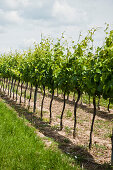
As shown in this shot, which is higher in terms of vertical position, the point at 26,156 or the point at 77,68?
the point at 77,68

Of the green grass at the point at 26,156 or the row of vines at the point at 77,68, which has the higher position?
the row of vines at the point at 77,68

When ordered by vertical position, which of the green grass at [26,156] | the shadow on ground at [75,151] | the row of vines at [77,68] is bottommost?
the shadow on ground at [75,151]

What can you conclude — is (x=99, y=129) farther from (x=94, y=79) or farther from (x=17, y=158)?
(x=17, y=158)

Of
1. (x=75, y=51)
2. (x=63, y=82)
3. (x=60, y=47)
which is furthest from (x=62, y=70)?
(x=60, y=47)

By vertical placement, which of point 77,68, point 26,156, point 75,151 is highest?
point 77,68

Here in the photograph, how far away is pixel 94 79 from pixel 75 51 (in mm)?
3107

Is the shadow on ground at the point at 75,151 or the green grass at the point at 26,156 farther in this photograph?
the shadow on ground at the point at 75,151

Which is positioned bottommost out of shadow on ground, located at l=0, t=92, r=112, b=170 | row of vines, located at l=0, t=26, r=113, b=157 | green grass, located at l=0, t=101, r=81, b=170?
shadow on ground, located at l=0, t=92, r=112, b=170

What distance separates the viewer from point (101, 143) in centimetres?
833

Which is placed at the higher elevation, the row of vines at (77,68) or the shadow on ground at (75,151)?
the row of vines at (77,68)

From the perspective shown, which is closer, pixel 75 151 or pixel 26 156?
pixel 26 156

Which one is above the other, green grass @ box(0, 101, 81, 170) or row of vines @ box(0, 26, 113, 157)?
row of vines @ box(0, 26, 113, 157)

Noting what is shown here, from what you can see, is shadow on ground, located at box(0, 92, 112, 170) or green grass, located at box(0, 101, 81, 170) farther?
shadow on ground, located at box(0, 92, 112, 170)

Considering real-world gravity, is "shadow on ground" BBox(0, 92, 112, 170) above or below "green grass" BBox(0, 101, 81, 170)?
below
